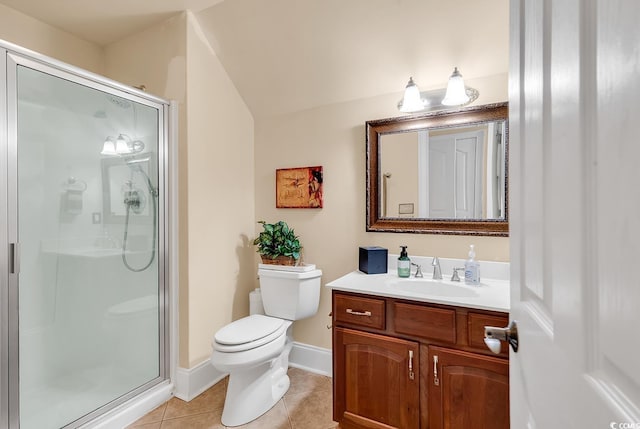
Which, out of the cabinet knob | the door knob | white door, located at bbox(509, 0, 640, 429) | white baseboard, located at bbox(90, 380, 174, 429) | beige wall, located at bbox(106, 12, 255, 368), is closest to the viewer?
white door, located at bbox(509, 0, 640, 429)

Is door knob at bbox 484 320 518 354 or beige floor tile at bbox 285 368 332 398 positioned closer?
door knob at bbox 484 320 518 354

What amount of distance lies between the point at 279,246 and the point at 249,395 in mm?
934

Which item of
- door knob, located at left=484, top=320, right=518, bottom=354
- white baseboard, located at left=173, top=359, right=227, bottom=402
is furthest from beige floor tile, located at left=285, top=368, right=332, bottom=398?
door knob, located at left=484, top=320, right=518, bottom=354

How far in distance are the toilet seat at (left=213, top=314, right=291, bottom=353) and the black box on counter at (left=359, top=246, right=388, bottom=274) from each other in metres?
0.66

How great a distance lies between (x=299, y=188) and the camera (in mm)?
2281

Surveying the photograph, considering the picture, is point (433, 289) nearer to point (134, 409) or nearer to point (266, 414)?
point (266, 414)

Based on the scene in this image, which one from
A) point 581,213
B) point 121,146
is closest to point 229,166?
point 121,146

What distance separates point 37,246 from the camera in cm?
143

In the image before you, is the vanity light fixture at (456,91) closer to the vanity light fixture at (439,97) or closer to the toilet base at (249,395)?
the vanity light fixture at (439,97)

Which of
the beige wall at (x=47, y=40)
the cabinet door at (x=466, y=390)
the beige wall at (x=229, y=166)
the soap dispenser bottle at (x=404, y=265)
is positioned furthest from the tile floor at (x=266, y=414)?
the beige wall at (x=47, y=40)

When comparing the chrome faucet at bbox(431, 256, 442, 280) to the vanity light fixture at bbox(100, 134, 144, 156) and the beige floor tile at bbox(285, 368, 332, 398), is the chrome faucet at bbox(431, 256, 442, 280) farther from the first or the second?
the vanity light fixture at bbox(100, 134, 144, 156)

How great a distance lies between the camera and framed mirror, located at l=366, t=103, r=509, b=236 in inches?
66.2

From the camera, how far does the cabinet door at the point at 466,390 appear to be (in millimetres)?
1211

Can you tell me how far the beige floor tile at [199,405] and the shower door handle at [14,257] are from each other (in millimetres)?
1123
